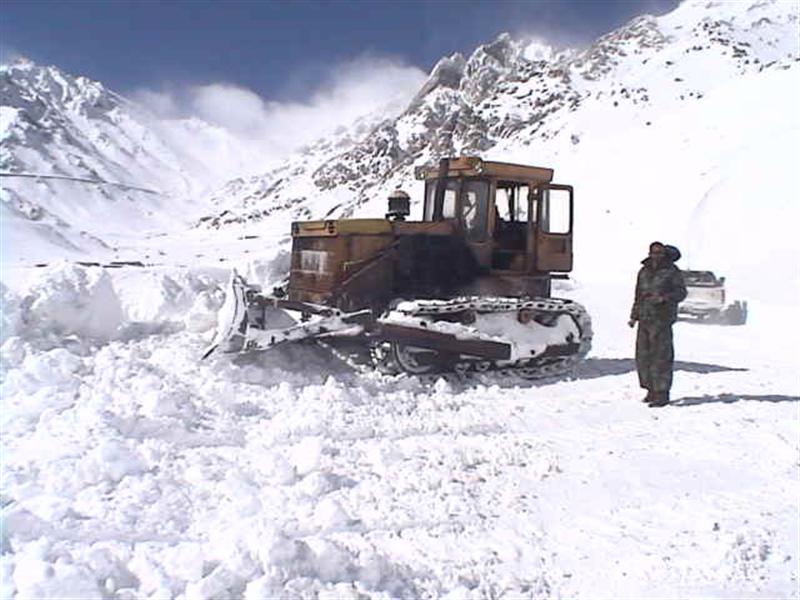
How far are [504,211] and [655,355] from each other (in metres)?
2.84

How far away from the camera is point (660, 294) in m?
7.11

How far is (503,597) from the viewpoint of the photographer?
11.4ft

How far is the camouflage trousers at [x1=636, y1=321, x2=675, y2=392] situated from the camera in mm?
7020

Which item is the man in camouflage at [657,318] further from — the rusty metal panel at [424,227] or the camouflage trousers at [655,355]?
the rusty metal panel at [424,227]

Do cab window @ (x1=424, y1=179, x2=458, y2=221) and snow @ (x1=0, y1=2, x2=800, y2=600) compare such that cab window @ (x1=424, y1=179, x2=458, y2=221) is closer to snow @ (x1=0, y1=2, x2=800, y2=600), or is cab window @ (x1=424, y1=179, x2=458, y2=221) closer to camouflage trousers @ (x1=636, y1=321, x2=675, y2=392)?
snow @ (x1=0, y1=2, x2=800, y2=600)

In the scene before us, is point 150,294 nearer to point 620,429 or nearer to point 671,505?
point 620,429

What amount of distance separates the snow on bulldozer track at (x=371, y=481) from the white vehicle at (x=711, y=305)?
30.0 ft

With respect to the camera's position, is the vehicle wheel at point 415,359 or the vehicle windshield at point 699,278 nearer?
the vehicle wheel at point 415,359

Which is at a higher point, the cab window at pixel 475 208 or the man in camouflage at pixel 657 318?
the cab window at pixel 475 208

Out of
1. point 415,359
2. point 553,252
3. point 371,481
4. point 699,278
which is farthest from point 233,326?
point 699,278

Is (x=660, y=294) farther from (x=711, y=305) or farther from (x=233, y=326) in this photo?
(x=711, y=305)

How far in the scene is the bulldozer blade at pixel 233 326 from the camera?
751cm

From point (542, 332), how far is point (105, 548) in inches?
234

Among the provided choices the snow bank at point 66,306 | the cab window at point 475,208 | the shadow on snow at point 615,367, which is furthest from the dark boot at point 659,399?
the snow bank at point 66,306
